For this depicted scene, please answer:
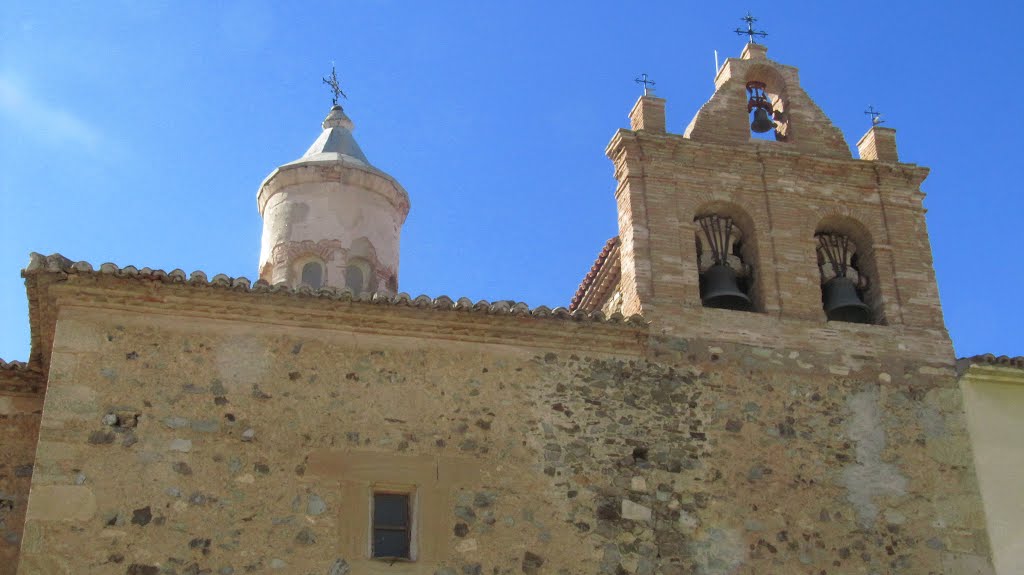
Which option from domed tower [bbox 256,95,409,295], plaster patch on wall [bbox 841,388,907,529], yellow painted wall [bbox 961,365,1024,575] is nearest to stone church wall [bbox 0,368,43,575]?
domed tower [bbox 256,95,409,295]

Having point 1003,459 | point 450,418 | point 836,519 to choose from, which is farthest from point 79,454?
point 1003,459

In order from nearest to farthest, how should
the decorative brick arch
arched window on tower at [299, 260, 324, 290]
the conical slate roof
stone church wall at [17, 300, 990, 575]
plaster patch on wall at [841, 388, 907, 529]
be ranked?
1. stone church wall at [17, 300, 990, 575]
2. plaster patch on wall at [841, 388, 907, 529]
3. the decorative brick arch
4. arched window on tower at [299, 260, 324, 290]
5. the conical slate roof

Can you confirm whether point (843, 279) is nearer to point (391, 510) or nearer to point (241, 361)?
point (391, 510)

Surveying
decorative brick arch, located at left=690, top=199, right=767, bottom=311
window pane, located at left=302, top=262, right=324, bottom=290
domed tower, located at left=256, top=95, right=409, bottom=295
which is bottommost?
decorative brick arch, located at left=690, top=199, right=767, bottom=311

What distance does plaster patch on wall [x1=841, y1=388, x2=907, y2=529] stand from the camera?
35.2ft

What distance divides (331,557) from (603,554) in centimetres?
212

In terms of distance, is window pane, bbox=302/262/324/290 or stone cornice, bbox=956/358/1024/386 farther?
window pane, bbox=302/262/324/290

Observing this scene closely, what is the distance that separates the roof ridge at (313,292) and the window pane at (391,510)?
1561 mm

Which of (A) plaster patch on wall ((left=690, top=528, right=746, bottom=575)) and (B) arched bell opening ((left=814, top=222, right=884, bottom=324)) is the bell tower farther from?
(A) plaster patch on wall ((left=690, top=528, right=746, bottom=575))

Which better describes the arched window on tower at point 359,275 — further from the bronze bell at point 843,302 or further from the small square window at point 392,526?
the bronze bell at point 843,302

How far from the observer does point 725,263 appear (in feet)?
39.8

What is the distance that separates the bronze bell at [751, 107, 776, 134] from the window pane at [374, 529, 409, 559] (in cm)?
602

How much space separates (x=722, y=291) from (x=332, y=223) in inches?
191

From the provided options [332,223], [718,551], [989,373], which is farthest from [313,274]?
[989,373]
